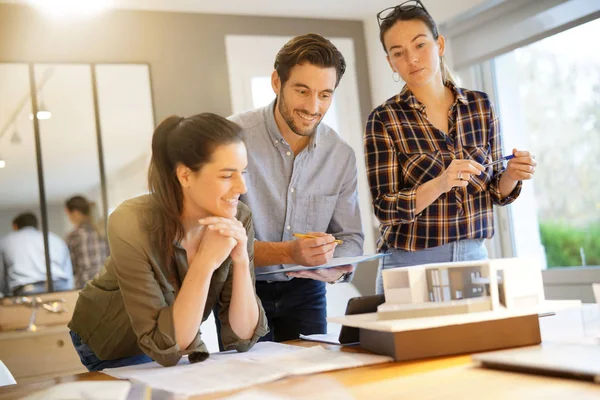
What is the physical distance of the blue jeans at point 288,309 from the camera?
1996mm

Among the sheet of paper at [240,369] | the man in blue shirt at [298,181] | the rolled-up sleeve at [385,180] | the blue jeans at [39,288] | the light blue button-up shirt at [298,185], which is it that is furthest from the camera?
the blue jeans at [39,288]

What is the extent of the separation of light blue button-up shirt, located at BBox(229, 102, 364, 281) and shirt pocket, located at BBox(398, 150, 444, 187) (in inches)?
11.5

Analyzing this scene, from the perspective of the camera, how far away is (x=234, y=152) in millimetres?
1521

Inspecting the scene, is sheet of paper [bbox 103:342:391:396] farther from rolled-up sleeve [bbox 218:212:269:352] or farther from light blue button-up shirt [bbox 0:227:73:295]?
light blue button-up shirt [bbox 0:227:73:295]

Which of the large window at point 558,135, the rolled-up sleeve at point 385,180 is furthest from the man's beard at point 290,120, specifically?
the large window at point 558,135

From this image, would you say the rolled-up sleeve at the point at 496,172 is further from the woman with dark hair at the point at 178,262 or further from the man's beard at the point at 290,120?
the woman with dark hair at the point at 178,262

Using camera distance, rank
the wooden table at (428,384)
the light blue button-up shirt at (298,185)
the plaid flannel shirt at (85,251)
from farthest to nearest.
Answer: the plaid flannel shirt at (85,251)
the light blue button-up shirt at (298,185)
the wooden table at (428,384)

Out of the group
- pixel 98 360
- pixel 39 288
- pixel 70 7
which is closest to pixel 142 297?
pixel 98 360

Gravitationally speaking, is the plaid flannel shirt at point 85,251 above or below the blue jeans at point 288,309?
above

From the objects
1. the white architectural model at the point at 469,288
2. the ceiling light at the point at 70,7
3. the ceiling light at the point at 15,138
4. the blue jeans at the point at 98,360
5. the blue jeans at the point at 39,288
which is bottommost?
the blue jeans at the point at 98,360

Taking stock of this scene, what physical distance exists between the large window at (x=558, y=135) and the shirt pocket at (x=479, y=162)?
1684 millimetres

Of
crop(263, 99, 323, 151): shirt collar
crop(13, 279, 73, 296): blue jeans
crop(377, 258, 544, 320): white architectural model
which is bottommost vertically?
crop(13, 279, 73, 296): blue jeans

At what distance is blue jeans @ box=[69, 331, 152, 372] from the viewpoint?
1562 millimetres

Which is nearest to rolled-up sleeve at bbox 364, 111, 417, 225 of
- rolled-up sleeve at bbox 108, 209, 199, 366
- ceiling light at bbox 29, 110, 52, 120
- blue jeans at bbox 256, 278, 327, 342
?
blue jeans at bbox 256, 278, 327, 342
